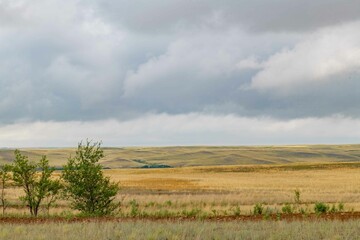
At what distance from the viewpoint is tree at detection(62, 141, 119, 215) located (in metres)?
27.3

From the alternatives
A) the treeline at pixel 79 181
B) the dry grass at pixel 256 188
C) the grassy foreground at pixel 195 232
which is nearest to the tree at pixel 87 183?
the treeline at pixel 79 181

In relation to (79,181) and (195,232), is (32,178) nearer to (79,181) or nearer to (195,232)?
(79,181)

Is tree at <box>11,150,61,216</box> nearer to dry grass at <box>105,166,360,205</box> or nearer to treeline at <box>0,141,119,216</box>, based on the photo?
treeline at <box>0,141,119,216</box>

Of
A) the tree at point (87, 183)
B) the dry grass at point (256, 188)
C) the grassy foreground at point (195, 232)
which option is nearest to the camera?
the grassy foreground at point (195, 232)

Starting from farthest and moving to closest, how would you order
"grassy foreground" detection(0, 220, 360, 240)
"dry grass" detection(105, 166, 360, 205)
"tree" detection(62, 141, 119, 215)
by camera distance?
"dry grass" detection(105, 166, 360, 205) < "tree" detection(62, 141, 119, 215) < "grassy foreground" detection(0, 220, 360, 240)

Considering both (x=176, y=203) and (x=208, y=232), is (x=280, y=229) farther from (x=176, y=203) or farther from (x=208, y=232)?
Answer: (x=176, y=203)

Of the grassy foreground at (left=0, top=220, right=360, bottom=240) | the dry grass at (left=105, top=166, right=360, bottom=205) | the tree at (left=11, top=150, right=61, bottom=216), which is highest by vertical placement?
the tree at (left=11, top=150, right=61, bottom=216)

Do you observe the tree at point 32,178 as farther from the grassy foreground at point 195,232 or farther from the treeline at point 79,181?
the grassy foreground at point 195,232

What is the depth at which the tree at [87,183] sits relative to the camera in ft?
89.5

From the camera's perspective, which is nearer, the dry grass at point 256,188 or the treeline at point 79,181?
the treeline at point 79,181

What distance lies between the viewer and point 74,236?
15.0 m

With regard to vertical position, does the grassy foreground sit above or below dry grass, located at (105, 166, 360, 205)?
above

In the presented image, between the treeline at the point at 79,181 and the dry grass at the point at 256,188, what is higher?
the treeline at the point at 79,181

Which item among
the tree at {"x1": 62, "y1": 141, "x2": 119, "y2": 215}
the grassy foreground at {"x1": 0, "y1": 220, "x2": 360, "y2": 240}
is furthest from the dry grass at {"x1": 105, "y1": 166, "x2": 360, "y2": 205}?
the grassy foreground at {"x1": 0, "y1": 220, "x2": 360, "y2": 240}
